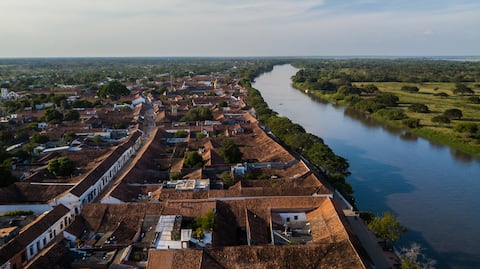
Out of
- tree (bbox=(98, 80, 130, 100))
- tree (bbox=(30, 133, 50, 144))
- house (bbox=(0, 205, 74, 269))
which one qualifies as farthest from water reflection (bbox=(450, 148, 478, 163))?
tree (bbox=(98, 80, 130, 100))

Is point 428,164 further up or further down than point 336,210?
further down

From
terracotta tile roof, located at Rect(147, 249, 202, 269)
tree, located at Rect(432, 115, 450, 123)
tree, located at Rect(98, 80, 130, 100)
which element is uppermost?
tree, located at Rect(98, 80, 130, 100)

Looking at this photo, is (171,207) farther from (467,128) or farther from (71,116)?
(467,128)

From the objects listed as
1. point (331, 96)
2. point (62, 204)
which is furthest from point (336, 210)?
point (331, 96)

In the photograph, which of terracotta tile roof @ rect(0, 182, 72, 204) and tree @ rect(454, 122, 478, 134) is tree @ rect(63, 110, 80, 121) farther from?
tree @ rect(454, 122, 478, 134)

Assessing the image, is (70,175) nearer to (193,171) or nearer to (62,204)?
(62,204)

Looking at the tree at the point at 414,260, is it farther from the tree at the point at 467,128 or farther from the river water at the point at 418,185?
the tree at the point at 467,128
